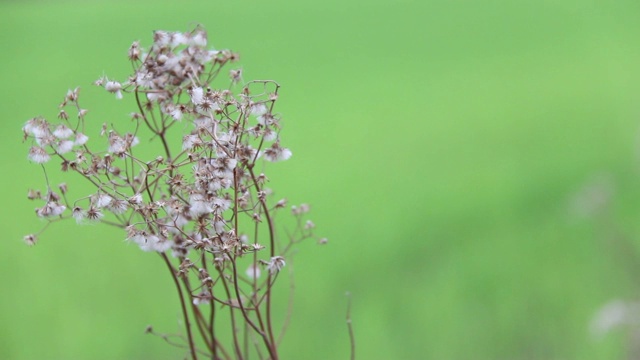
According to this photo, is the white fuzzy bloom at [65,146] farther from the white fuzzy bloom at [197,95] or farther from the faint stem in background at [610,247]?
the faint stem in background at [610,247]

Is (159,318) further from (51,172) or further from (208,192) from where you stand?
(208,192)

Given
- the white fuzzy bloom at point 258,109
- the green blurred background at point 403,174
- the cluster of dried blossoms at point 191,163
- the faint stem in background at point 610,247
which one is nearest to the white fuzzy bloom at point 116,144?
the cluster of dried blossoms at point 191,163

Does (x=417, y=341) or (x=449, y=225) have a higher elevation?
(x=449, y=225)

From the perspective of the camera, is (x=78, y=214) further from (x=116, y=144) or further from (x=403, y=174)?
(x=403, y=174)

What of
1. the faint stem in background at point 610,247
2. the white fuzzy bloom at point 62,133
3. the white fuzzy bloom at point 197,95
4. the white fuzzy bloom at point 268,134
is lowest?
the white fuzzy bloom at point 268,134

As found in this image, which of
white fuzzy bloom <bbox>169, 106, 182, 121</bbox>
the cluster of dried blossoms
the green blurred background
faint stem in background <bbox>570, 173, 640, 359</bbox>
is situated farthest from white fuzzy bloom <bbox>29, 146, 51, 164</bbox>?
faint stem in background <bbox>570, 173, 640, 359</bbox>

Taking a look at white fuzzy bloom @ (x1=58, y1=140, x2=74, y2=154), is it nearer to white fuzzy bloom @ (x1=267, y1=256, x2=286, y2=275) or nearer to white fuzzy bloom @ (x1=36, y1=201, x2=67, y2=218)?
white fuzzy bloom @ (x1=36, y1=201, x2=67, y2=218)

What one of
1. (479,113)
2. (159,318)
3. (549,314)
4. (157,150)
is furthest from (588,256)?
(157,150)

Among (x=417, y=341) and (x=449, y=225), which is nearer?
(x=417, y=341)
